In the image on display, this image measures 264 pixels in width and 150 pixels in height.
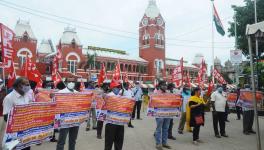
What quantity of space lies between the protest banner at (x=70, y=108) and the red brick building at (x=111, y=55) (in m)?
54.4

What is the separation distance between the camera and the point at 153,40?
7375 centimetres

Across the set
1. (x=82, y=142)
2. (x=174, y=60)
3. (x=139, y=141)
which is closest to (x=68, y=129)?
(x=82, y=142)

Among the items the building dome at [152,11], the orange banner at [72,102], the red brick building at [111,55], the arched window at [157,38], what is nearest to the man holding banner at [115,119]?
the orange banner at [72,102]

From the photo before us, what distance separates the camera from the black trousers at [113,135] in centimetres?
600

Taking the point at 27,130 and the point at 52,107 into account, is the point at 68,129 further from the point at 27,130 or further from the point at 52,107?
the point at 27,130

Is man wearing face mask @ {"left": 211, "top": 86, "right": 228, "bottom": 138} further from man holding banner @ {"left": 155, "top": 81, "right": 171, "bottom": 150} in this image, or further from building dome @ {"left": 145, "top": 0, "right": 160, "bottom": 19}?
building dome @ {"left": 145, "top": 0, "right": 160, "bottom": 19}

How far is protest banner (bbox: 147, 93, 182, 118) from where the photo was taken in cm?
786

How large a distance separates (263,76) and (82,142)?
15.8m

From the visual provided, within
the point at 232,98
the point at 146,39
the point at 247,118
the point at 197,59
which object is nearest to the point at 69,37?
the point at 146,39

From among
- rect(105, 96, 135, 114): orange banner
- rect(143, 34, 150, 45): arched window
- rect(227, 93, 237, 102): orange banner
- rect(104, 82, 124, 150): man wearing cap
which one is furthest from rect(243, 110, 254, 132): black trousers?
rect(143, 34, 150, 45): arched window

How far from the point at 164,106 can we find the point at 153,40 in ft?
219

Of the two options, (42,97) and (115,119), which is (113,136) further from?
(42,97)

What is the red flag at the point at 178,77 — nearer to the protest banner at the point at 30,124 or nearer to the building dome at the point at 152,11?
the protest banner at the point at 30,124

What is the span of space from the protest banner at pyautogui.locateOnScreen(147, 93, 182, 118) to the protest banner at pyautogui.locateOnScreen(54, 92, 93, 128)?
2271 millimetres
